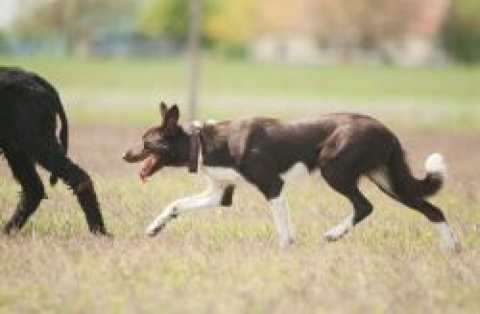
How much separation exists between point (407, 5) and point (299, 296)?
72422 millimetres

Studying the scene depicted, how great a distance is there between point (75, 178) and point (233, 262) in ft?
6.81

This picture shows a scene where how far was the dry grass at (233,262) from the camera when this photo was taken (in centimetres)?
923

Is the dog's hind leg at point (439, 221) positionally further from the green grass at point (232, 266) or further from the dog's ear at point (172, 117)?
the dog's ear at point (172, 117)

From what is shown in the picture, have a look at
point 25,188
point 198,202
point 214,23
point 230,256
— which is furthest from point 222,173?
Result: point 214,23

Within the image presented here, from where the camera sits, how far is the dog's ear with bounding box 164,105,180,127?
1168cm

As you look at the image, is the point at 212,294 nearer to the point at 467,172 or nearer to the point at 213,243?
the point at 213,243

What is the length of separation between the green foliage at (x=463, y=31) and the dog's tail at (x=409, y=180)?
77.3 meters

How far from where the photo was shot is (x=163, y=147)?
11.8 meters

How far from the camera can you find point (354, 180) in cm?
1176

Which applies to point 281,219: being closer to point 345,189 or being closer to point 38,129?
point 345,189

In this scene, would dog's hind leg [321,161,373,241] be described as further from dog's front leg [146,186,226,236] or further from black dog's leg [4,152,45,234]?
black dog's leg [4,152,45,234]

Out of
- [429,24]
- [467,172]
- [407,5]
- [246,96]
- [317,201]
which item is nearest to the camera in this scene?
[317,201]

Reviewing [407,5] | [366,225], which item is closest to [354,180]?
[366,225]

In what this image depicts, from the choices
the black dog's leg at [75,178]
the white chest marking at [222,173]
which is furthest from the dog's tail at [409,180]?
the black dog's leg at [75,178]
